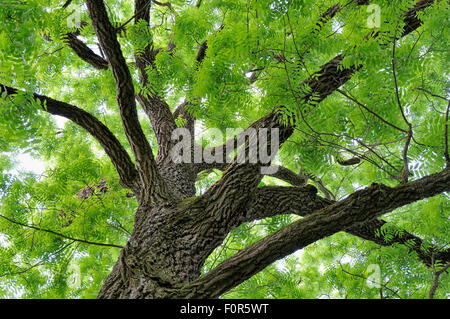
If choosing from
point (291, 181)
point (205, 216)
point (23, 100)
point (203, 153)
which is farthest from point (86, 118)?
point (291, 181)

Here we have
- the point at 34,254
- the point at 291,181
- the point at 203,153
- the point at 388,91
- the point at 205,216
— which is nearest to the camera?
the point at 388,91

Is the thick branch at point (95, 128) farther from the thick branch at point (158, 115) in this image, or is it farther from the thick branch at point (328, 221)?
the thick branch at point (328, 221)

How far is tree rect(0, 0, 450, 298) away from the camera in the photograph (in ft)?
7.25

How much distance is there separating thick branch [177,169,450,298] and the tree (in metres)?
0.01

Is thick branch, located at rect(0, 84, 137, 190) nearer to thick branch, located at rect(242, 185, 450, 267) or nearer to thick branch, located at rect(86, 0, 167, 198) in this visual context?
thick branch, located at rect(86, 0, 167, 198)

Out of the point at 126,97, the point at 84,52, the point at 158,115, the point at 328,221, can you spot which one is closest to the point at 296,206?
the point at 328,221

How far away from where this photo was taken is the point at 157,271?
2400 millimetres

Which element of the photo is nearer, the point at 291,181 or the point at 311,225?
the point at 311,225

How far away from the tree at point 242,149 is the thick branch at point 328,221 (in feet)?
0.03

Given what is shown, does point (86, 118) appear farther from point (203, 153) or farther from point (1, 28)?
point (203, 153)

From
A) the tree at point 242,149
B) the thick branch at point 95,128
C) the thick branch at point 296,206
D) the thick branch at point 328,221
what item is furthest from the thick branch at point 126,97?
the thick branch at point 328,221

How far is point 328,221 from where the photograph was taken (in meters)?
2.53

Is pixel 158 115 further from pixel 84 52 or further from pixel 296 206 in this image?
pixel 296 206
